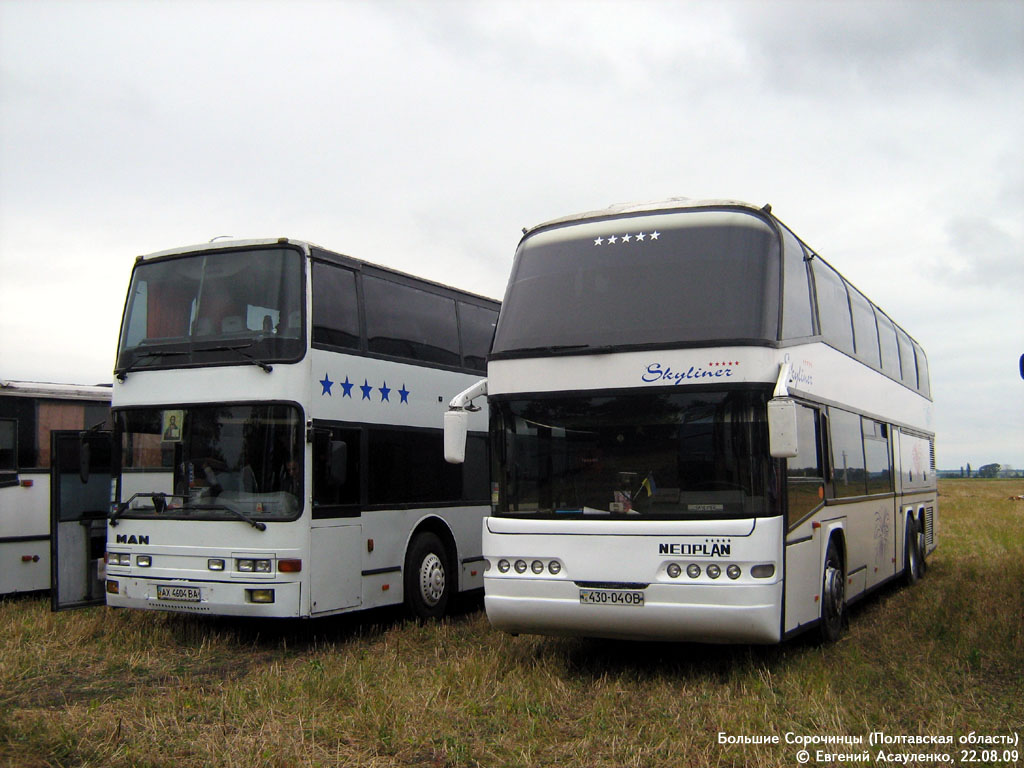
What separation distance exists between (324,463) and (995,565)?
12.1 meters

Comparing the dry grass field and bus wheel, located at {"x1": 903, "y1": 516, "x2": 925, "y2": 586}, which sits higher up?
bus wheel, located at {"x1": 903, "y1": 516, "x2": 925, "y2": 586}

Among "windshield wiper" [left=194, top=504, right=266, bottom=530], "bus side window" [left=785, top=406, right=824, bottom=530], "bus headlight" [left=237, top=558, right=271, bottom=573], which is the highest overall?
"bus side window" [left=785, top=406, right=824, bottom=530]

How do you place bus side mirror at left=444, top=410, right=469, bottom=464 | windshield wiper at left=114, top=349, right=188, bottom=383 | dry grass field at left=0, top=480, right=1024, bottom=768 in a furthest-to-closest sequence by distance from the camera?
windshield wiper at left=114, top=349, right=188, bottom=383, bus side mirror at left=444, top=410, right=469, bottom=464, dry grass field at left=0, top=480, right=1024, bottom=768

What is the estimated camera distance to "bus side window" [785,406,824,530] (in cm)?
917

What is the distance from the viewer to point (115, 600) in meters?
11.5

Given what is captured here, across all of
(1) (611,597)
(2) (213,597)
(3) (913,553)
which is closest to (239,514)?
(2) (213,597)

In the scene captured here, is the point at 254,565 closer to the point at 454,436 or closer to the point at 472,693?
the point at 454,436

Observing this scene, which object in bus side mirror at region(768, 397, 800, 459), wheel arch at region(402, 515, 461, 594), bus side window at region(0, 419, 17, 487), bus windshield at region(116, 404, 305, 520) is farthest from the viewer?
bus side window at region(0, 419, 17, 487)

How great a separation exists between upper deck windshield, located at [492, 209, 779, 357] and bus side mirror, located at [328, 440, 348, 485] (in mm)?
2356

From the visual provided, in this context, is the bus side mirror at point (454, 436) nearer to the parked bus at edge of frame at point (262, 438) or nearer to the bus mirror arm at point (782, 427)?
the parked bus at edge of frame at point (262, 438)

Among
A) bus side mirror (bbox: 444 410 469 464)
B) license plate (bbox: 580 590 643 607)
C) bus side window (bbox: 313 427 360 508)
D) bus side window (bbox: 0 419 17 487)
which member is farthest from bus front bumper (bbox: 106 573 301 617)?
license plate (bbox: 580 590 643 607)

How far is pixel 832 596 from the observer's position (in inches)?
417

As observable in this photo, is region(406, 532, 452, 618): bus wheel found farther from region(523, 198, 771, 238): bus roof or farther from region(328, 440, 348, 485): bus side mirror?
region(523, 198, 771, 238): bus roof

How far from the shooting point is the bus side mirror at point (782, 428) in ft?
26.5
